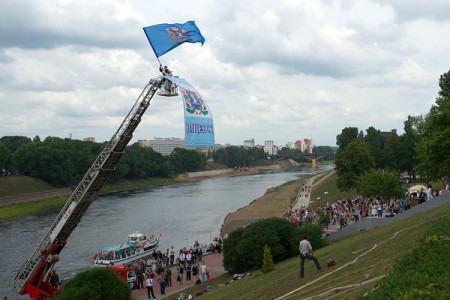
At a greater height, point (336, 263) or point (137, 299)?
point (336, 263)

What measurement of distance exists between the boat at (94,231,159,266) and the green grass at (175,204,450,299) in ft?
55.4

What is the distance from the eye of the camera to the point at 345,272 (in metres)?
15.3

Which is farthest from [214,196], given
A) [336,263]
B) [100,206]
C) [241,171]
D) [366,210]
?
[241,171]

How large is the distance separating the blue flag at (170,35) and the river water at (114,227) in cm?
1932

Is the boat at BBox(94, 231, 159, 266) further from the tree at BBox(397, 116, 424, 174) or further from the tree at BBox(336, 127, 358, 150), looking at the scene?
the tree at BBox(336, 127, 358, 150)

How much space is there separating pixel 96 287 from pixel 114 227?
36.2m

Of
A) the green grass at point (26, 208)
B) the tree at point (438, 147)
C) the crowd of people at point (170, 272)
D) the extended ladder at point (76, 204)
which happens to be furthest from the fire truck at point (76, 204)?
the green grass at point (26, 208)

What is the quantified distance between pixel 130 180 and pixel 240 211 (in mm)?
66574

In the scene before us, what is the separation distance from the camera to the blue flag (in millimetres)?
19672

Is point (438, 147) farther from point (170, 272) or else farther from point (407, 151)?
point (407, 151)

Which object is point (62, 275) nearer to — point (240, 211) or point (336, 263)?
point (336, 263)

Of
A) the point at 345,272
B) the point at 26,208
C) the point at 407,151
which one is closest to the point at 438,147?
the point at 345,272

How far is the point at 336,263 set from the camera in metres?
17.5

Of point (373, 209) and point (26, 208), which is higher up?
point (373, 209)
